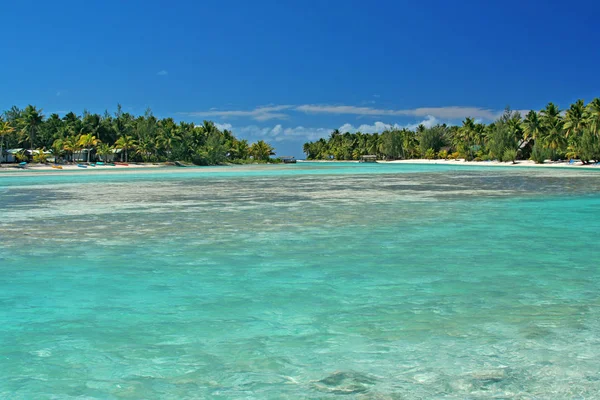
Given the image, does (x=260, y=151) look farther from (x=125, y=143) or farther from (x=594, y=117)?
(x=594, y=117)

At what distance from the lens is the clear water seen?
5.14 metres

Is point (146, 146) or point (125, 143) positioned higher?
point (125, 143)

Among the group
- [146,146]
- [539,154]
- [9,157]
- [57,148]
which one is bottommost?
[9,157]

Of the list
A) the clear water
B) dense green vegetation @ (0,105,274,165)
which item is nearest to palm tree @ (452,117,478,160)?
dense green vegetation @ (0,105,274,165)

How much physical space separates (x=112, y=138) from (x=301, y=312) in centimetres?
12330

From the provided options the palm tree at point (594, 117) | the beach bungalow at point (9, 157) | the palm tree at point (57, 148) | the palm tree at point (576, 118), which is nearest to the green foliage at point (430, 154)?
the palm tree at point (576, 118)

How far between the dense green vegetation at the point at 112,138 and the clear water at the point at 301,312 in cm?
9587

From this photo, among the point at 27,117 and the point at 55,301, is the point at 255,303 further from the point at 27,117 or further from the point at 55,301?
the point at 27,117

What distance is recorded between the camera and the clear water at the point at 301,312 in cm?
514

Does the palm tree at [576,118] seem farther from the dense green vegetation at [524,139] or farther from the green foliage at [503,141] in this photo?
the green foliage at [503,141]

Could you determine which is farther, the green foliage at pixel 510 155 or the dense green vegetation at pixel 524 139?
the green foliage at pixel 510 155

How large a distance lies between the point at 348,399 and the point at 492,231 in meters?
11.2

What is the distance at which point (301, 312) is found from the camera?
7406 mm

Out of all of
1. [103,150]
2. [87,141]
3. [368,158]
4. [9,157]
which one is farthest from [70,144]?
[368,158]
